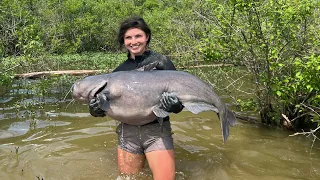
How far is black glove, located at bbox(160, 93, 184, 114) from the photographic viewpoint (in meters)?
3.14

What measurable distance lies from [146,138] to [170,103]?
58cm

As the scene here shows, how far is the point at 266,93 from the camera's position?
19.1ft

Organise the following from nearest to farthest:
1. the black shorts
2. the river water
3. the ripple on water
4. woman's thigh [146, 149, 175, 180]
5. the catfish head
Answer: the catfish head → woman's thigh [146, 149, 175, 180] → the black shorts → the river water → the ripple on water

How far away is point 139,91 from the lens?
10.8 ft

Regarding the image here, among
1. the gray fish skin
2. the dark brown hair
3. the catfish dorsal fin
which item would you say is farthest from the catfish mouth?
the dark brown hair

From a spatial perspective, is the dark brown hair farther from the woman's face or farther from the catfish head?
the catfish head

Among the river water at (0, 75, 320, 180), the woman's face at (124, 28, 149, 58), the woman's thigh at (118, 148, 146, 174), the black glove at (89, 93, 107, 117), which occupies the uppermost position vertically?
the woman's face at (124, 28, 149, 58)

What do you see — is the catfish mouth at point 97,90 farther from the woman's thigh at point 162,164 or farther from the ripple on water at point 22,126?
the ripple on water at point 22,126

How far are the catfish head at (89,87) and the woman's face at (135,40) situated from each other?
1.65 feet

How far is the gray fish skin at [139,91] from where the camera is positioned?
3270 millimetres

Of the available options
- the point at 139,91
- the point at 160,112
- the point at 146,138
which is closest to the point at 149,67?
the point at 139,91

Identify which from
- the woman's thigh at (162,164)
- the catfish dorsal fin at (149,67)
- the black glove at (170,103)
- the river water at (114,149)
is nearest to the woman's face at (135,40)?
the catfish dorsal fin at (149,67)

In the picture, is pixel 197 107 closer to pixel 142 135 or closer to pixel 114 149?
pixel 142 135

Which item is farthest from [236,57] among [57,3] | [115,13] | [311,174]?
[115,13]
